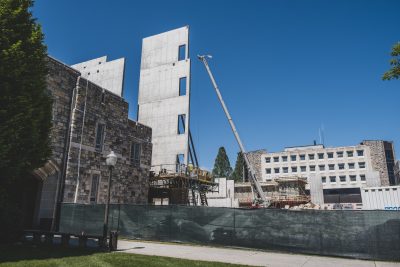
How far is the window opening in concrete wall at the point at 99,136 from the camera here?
2322cm

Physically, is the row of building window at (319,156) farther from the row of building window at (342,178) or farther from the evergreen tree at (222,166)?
the evergreen tree at (222,166)

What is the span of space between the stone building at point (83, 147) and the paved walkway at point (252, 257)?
354 inches

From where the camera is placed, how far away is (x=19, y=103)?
1163 cm

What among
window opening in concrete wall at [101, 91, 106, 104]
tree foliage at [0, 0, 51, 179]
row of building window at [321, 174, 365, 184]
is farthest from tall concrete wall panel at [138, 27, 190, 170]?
row of building window at [321, 174, 365, 184]

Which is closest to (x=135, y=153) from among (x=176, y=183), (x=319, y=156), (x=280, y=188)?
(x=176, y=183)

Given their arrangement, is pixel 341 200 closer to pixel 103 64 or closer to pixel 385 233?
pixel 103 64

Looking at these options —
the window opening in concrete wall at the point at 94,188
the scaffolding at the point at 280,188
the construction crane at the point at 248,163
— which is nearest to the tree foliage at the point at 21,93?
the window opening in concrete wall at the point at 94,188

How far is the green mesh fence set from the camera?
11344 millimetres

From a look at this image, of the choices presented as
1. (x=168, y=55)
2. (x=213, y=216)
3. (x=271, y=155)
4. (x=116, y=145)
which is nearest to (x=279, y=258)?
(x=213, y=216)

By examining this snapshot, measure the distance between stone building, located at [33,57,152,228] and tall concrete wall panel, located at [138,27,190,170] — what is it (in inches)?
376

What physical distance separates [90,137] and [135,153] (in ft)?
19.6

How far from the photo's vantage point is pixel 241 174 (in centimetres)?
8700

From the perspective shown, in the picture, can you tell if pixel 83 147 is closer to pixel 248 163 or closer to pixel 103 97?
pixel 103 97

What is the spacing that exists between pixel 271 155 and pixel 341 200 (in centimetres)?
2318
